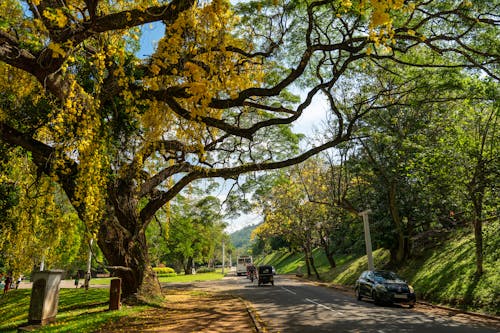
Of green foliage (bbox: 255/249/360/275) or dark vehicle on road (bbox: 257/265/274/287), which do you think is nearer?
dark vehicle on road (bbox: 257/265/274/287)

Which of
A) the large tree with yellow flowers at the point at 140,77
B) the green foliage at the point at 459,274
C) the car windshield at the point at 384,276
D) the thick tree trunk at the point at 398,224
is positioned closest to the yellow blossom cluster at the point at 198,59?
the large tree with yellow flowers at the point at 140,77

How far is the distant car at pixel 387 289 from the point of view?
13891 millimetres

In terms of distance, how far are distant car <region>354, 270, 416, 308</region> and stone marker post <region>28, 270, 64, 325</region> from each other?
11820 mm

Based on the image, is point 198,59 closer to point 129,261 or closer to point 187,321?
point 187,321

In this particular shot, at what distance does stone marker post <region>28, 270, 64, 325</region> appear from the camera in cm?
980

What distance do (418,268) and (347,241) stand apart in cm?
1958

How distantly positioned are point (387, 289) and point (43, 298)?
12136mm

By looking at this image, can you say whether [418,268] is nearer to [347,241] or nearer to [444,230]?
[444,230]

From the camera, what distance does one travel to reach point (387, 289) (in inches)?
556

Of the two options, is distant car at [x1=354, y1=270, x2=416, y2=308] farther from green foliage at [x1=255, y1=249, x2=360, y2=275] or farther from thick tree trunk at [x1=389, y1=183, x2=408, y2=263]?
green foliage at [x1=255, y1=249, x2=360, y2=275]

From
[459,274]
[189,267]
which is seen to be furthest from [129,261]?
[189,267]

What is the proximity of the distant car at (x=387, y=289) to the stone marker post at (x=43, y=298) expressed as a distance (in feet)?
38.8

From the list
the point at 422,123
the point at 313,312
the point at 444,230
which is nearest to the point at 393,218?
the point at 444,230

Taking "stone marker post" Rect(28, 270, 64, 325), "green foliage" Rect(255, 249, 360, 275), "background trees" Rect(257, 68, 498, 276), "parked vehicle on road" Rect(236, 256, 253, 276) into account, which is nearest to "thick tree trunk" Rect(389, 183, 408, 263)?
"background trees" Rect(257, 68, 498, 276)
